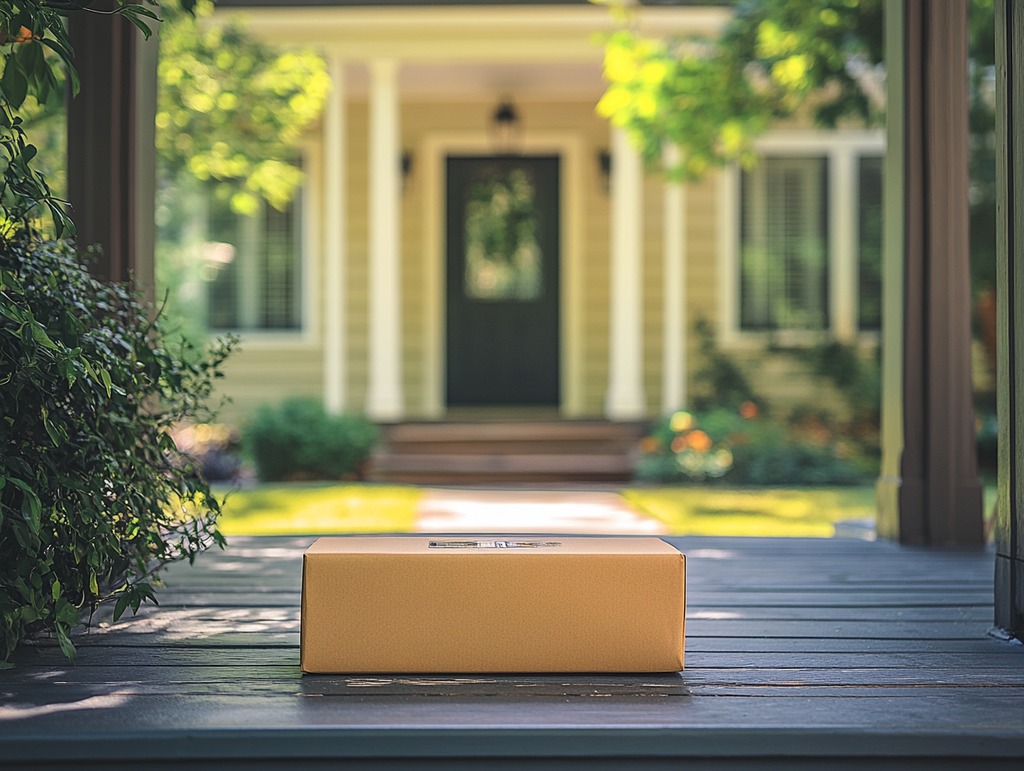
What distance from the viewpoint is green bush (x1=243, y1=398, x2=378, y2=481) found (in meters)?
8.27

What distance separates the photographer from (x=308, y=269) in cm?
1017

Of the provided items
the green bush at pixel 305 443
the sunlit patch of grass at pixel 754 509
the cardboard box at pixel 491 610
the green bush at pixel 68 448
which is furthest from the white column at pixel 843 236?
the cardboard box at pixel 491 610

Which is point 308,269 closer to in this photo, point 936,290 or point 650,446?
point 650,446

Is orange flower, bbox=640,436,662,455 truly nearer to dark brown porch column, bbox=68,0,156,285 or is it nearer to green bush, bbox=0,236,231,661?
dark brown porch column, bbox=68,0,156,285

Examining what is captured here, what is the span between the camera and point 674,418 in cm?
864

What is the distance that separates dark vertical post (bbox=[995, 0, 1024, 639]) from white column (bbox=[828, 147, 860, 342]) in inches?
289

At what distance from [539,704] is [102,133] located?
2.51 meters

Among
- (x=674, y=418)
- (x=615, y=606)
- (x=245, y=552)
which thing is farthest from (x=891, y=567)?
(x=674, y=418)

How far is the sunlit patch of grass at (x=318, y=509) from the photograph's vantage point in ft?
20.0

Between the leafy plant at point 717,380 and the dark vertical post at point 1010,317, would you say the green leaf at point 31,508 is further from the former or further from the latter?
the leafy plant at point 717,380

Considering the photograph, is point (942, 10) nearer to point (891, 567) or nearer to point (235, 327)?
point (891, 567)

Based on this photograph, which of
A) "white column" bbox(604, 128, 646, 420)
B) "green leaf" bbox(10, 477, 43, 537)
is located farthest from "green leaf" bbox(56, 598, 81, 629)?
"white column" bbox(604, 128, 646, 420)

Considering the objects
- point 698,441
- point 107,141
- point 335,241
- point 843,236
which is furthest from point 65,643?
point 843,236

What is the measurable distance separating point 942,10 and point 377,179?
5.23 meters
